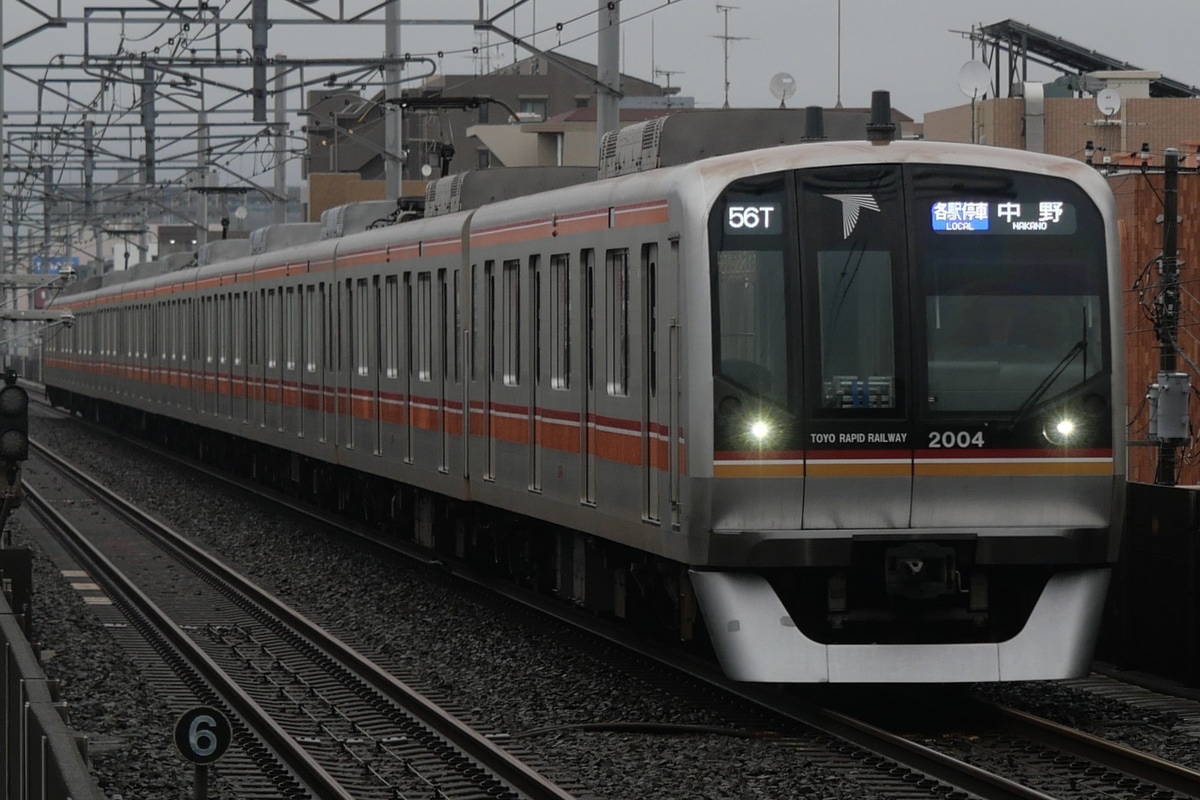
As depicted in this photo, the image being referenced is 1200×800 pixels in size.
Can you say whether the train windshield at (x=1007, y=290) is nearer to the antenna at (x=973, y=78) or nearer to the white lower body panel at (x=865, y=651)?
the white lower body panel at (x=865, y=651)

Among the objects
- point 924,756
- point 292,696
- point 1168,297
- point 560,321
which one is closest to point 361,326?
point 1168,297

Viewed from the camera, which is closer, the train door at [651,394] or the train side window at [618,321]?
the train door at [651,394]

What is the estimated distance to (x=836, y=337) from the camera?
10266 mm

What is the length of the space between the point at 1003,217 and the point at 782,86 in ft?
19.3

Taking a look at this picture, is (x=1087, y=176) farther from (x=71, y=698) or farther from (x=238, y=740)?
(x=71, y=698)

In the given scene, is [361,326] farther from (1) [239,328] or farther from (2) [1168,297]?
(1) [239,328]

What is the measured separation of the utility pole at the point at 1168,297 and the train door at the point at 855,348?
849cm

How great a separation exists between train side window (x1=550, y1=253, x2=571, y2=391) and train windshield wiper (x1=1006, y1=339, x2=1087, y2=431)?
3.40m

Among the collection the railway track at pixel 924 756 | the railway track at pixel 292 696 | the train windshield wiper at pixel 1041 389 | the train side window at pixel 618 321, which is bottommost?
the railway track at pixel 292 696

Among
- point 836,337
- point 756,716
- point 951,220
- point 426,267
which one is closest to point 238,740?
point 756,716

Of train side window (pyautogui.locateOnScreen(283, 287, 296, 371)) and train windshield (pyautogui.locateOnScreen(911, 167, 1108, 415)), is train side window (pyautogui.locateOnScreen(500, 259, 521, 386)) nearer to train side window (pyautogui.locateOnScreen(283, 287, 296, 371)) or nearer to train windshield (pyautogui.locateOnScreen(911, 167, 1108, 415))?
train windshield (pyautogui.locateOnScreen(911, 167, 1108, 415))

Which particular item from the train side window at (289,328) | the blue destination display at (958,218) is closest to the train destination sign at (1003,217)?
the blue destination display at (958,218)

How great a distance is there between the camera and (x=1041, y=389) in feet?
33.8

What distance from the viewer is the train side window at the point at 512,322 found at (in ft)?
46.8
